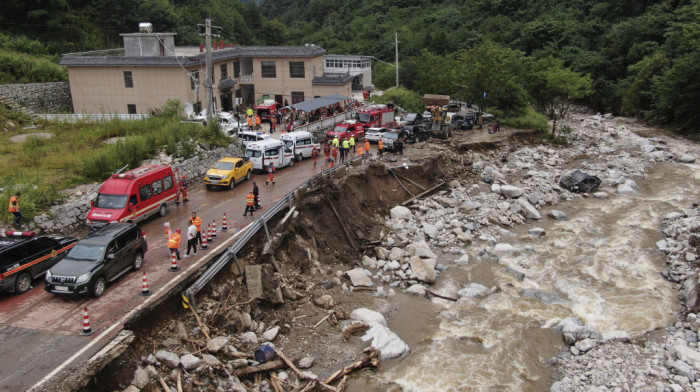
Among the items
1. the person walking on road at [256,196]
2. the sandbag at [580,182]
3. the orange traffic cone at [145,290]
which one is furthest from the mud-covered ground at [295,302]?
the sandbag at [580,182]

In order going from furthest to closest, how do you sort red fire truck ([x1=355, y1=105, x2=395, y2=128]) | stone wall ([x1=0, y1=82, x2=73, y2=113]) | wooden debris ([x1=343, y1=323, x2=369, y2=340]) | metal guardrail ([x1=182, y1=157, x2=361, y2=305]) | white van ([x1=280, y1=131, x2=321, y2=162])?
red fire truck ([x1=355, y1=105, x2=395, y2=128]) → stone wall ([x1=0, y1=82, x2=73, y2=113]) → white van ([x1=280, y1=131, x2=321, y2=162]) → wooden debris ([x1=343, y1=323, x2=369, y2=340]) → metal guardrail ([x1=182, y1=157, x2=361, y2=305])

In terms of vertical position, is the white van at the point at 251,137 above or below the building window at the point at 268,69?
below

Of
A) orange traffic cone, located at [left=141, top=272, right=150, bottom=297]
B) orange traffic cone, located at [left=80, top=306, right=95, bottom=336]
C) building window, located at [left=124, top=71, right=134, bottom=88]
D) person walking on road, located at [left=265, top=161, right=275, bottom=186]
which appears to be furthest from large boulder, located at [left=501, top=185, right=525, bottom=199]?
building window, located at [left=124, top=71, right=134, bottom=88]

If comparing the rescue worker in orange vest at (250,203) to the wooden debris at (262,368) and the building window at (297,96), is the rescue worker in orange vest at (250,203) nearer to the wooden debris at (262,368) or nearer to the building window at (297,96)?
the wooden debris at (262,368)

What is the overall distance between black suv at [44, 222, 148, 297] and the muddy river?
8.05 m

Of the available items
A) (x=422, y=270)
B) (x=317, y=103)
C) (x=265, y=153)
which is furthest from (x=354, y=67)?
Answer: (x=422, y=270)

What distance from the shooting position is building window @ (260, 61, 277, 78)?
49938 millimetres

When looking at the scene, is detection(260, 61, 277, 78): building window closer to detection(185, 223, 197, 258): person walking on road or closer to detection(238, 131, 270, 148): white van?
detection(238, 131, 270, 148): white van

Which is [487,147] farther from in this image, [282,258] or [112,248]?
[112,248]

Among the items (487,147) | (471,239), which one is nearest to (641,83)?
(487,147)

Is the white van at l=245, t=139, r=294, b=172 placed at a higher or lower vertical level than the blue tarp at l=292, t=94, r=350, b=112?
lower

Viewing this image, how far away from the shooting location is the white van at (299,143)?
3266 centimetres

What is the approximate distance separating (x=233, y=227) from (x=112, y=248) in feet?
19.2

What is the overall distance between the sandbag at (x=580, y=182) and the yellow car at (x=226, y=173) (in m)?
21.1
